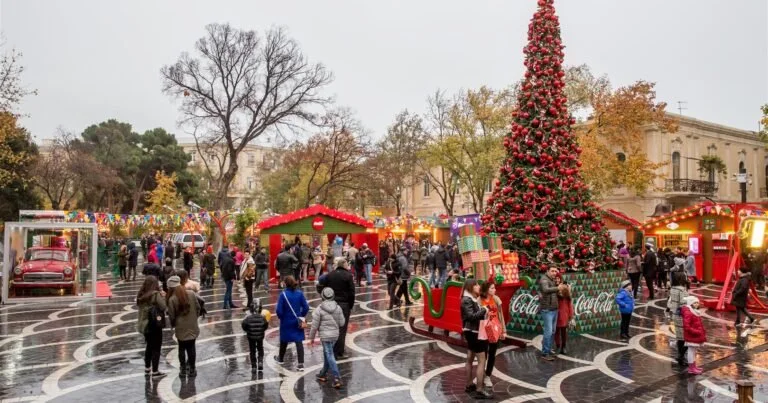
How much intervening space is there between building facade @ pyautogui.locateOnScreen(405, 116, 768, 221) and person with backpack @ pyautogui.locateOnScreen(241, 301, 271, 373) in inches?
1098

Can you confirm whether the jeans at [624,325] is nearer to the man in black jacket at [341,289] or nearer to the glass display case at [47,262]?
the man in black jacket at [341,289]

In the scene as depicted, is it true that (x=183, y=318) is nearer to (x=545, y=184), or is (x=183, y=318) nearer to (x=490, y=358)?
(x=490, y=358)

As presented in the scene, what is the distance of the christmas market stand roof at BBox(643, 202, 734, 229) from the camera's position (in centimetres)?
2245

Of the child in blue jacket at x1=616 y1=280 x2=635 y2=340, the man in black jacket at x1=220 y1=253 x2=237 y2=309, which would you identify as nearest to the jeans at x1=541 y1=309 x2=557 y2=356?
the child in blue jacket at x1=616 y1=280 x2=635 y2=340

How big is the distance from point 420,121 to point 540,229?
33347 mm

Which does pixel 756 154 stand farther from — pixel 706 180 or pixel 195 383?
pixel 195 383

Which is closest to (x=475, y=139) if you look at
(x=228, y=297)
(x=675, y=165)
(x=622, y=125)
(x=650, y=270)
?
(x=622, y=125)

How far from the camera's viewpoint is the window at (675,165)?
37625 mm

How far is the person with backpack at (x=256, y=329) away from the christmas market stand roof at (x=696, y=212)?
20.0 m

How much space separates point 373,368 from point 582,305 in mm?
5252

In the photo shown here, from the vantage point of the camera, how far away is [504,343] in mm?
11281

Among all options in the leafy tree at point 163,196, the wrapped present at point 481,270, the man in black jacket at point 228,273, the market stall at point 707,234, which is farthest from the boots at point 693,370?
the leafy tree at point 163,196

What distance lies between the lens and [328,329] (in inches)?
330

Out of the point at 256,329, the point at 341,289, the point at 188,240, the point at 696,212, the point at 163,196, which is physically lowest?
the point at 256,329
